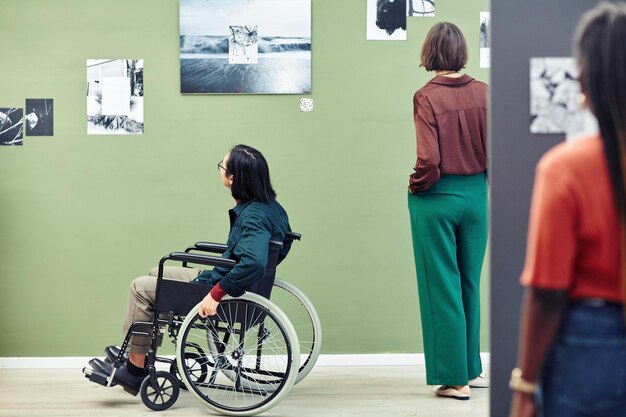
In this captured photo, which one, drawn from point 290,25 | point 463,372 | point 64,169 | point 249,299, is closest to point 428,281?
point 463,372

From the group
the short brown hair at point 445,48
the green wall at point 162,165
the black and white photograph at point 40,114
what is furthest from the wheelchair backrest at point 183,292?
the black and white photograph at point 40,114

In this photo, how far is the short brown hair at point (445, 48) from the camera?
141 inches

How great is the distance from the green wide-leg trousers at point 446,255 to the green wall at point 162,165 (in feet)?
2.23

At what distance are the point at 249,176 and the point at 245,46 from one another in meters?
0.99

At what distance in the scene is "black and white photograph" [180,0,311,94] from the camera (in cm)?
425

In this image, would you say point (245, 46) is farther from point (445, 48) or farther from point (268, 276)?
point (268, 276)

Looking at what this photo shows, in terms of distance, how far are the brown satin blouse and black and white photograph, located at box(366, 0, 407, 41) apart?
77 cm

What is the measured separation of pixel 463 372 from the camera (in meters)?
3.62

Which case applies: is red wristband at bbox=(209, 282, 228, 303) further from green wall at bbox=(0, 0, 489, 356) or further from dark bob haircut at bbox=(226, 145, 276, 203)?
green wall at bbox=(0, 0, 489, 356)

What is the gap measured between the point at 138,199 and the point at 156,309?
98 centimetres

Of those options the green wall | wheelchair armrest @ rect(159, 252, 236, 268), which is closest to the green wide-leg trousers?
the green wall

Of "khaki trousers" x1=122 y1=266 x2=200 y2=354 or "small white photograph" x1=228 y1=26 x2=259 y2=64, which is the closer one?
"khaki trousers" x1=122 y1=266 x2=200 y2=354

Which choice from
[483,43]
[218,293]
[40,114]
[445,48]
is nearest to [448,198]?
[445,48]

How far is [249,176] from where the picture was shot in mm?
3504
